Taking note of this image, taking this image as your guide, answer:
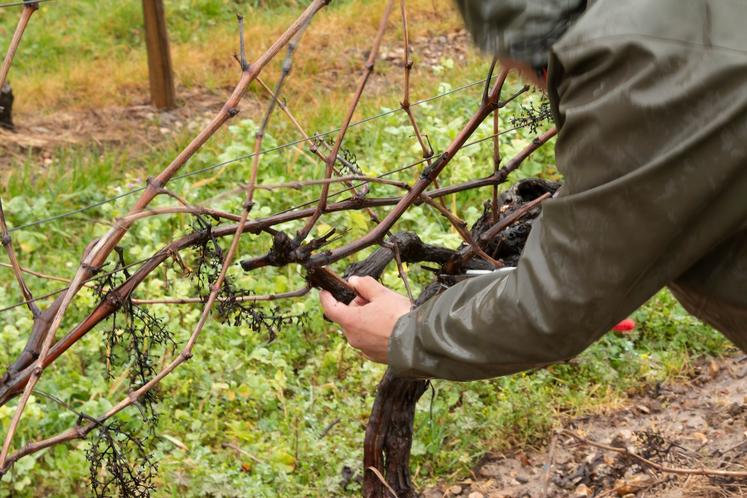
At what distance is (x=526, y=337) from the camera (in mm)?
1716

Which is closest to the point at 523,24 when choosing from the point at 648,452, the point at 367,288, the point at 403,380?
the point at 367,288

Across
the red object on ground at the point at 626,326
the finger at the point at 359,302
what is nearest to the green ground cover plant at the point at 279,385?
the red object on ground at the point at 626,326

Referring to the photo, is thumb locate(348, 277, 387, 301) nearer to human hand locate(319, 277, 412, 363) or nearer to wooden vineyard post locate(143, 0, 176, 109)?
human hand locate(319, 277, 412, 363)

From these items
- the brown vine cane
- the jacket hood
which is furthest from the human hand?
the jacket hood

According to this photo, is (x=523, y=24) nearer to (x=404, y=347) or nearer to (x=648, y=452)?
(x=404, y=347)

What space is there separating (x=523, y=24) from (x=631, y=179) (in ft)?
1.10

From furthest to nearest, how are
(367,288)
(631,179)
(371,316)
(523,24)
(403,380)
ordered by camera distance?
(403,380)
(367,288)
(371,316)
(523,24)
(631,179)

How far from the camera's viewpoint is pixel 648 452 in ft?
10.6

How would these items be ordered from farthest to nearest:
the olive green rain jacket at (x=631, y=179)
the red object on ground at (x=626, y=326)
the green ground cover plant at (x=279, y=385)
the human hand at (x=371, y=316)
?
the red object on ground at (x=626, y=326) < the green ground cover plant at (x=279, y=385) < the human hand at (x=371, y=316) < the olive green rain jacket at (x=631, y=179)

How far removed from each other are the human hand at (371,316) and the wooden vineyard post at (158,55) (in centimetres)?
522

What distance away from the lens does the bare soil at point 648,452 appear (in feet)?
10.9

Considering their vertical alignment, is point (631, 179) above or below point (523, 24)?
below

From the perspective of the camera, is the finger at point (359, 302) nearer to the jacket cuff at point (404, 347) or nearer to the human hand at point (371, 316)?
the human hand at point (371, 316)

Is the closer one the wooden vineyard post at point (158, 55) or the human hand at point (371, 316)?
the human hand at point (371, 316)
